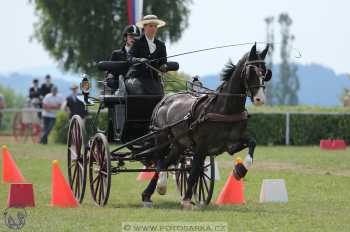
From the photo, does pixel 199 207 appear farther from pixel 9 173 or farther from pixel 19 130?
pixel 19 130

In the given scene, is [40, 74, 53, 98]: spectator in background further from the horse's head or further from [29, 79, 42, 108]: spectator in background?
the horse's head

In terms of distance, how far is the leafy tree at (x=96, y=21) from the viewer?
1806 inches

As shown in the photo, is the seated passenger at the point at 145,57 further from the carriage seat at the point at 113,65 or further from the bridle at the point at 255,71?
the bridle at the point at 255,71

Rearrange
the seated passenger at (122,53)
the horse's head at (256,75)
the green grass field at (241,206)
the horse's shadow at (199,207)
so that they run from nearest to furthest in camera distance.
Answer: the green grass field at (241,206) < the horse's head at (256,75) < the horse's shadow at (199,207) < the seated passenger at (122,53)

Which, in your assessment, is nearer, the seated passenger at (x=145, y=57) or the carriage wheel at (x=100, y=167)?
the carriage wheel at (x=100, y=167)

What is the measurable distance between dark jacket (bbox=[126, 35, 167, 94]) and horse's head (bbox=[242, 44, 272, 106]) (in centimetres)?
197

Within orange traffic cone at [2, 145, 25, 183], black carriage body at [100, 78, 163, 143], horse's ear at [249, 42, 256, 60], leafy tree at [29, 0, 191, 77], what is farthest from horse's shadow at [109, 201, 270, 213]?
leafy tree at [29, 0, 191, 77]

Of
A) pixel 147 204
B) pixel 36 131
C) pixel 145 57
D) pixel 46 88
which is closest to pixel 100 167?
pixel 147 204

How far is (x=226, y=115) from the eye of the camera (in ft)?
40.2

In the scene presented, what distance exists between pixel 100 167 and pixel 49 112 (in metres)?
17.2

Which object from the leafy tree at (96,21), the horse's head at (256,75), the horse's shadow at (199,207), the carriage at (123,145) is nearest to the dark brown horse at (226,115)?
the horse's head at (256,75)

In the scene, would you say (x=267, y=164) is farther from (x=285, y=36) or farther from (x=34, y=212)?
(x=285, y=36)

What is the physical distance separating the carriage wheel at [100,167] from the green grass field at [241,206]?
20 cm

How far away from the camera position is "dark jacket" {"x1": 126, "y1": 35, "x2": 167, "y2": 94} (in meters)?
A: 13.7
